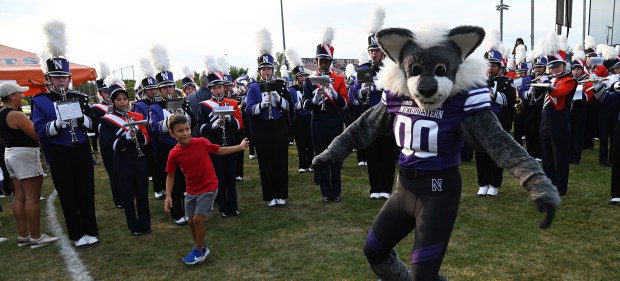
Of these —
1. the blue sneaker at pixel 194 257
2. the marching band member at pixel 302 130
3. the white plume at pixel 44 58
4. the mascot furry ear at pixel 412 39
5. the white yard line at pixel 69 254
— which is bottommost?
the white yard line at pixel 69 254

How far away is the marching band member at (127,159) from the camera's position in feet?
19.2

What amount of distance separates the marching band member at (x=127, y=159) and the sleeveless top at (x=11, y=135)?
2.95 feet

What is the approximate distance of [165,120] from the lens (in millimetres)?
6543

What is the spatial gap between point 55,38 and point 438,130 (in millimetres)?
5200

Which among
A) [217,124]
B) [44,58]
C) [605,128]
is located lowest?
[605,128]

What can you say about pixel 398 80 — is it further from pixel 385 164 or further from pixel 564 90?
pixel 564 90

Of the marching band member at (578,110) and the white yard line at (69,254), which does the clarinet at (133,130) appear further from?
the marching band member at (578,110)

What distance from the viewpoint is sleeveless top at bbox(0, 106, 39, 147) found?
5484 millimetres

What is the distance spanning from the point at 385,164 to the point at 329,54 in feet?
6.55

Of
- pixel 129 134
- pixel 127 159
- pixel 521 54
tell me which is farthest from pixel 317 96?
pixel 521 54

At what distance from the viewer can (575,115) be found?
10234mm

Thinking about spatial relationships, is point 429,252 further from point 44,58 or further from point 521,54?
point 521,54

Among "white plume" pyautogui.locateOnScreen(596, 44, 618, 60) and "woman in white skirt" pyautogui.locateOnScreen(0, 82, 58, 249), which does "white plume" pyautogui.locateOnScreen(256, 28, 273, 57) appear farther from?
"white plume" pyautogui.locateOnScreen(596, 44, 618, 60)

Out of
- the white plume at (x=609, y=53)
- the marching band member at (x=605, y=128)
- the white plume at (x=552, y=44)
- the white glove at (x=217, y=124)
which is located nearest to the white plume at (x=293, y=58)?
the white glove at (x=217, y=124)
